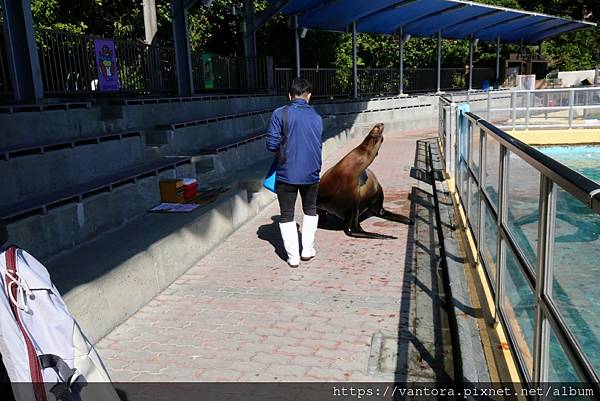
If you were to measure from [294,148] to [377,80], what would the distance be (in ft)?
69.3

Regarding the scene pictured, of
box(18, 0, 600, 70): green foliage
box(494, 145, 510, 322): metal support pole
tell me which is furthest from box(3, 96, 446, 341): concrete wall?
box(18, 0, 600, 70): green foliage

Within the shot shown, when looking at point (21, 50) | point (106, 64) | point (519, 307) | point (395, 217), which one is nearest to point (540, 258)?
point (519, 307)

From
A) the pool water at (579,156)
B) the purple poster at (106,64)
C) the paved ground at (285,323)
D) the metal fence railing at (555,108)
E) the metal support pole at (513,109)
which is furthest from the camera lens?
the metal support pole at (513,109)

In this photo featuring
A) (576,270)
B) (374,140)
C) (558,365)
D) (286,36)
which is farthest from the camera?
(286,36)

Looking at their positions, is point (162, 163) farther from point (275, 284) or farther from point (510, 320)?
point (510, 320)

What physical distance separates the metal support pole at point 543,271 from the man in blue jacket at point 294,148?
3.00 meters

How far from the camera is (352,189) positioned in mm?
6684

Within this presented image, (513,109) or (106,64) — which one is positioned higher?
(106,64)

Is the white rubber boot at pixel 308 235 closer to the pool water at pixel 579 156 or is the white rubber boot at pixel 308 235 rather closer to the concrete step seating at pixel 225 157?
the concrete step seating at pixel 225 157

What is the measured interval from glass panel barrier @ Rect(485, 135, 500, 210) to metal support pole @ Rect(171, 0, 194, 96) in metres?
10.5

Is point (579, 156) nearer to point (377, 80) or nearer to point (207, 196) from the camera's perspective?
point (377, 80)

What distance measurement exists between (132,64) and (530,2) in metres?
33.8

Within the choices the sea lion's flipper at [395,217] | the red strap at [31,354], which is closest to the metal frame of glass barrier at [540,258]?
the red strap at [31,354]

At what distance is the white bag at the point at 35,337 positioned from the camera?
192 centimetres
